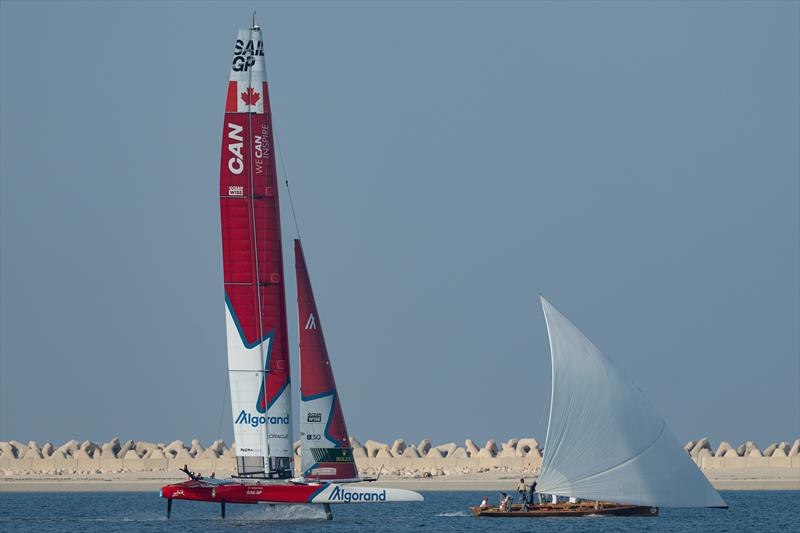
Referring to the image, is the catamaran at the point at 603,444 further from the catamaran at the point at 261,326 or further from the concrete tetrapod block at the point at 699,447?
the concrete tetrapod block at the point at 699,447

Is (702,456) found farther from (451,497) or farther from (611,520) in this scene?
(611,520)

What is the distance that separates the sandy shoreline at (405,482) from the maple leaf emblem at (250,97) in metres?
39.7

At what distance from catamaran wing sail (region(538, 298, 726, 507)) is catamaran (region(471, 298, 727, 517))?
33 mm

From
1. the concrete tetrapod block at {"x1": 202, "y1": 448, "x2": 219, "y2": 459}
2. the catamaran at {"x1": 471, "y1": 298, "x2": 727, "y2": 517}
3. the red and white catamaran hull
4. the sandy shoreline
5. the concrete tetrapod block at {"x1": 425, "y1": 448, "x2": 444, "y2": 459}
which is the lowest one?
the red and white catamaran hull

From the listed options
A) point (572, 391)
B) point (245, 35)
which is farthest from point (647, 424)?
point (245, 35)

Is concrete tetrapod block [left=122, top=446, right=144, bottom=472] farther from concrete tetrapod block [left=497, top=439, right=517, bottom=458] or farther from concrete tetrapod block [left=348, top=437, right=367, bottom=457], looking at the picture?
concrete tetrapod block [left=497, top=439, right=517, bottom=458]

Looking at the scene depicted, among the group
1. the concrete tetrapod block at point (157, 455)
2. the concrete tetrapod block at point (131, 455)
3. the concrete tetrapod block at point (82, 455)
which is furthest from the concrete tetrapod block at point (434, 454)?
the concrete tetrapod block at point (82, 455)

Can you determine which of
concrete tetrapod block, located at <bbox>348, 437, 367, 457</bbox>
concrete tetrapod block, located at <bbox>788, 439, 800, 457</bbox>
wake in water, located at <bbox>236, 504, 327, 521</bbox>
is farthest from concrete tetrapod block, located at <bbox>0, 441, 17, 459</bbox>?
wake in water, located at <bbox>236, 504, 327, 521</bbox>

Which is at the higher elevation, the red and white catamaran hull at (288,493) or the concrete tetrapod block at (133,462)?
the concrete tetrapod block at (133,462)

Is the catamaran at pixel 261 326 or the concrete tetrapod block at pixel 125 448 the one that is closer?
the catamaran at pixel 261 326

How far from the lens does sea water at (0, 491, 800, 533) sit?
190 feet

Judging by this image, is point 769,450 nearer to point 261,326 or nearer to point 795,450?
point 795,450

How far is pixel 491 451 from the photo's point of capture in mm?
104375

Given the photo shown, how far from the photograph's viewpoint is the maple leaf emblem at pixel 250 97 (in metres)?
55.2
